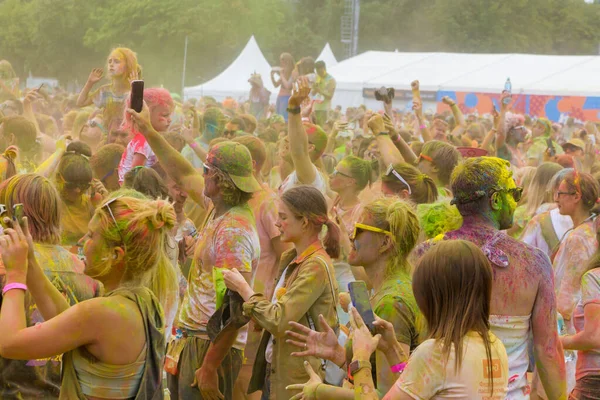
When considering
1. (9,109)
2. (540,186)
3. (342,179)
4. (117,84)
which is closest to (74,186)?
(342,179)

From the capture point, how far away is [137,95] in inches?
216

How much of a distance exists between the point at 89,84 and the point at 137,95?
13.5 feet

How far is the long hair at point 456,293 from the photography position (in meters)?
2.93

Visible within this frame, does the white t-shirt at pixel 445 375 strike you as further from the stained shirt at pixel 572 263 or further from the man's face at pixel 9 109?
the man's face at pixel 9 109

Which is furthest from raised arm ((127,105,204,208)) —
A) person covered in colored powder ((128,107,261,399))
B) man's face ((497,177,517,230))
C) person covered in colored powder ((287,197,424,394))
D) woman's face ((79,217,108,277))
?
man's face ((497,177,517,230))

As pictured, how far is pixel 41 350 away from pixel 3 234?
0.49m

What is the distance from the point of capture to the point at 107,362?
3.24 meters

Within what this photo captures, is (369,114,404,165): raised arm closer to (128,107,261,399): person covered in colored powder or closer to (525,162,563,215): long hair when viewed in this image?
(525,162,563,215): long hair

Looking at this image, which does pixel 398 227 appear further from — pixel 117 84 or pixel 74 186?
pixel 117 84

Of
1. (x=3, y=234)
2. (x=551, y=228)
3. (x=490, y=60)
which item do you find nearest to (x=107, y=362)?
(x=3, y=234)

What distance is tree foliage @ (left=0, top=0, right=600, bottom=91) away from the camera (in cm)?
3762

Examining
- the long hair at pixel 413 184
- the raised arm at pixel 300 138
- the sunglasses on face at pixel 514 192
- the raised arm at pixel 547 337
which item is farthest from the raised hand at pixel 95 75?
the raised arm at pixel 547 337

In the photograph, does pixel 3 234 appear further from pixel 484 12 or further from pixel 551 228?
pixel 484 12

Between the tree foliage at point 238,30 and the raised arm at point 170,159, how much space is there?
3114cm
